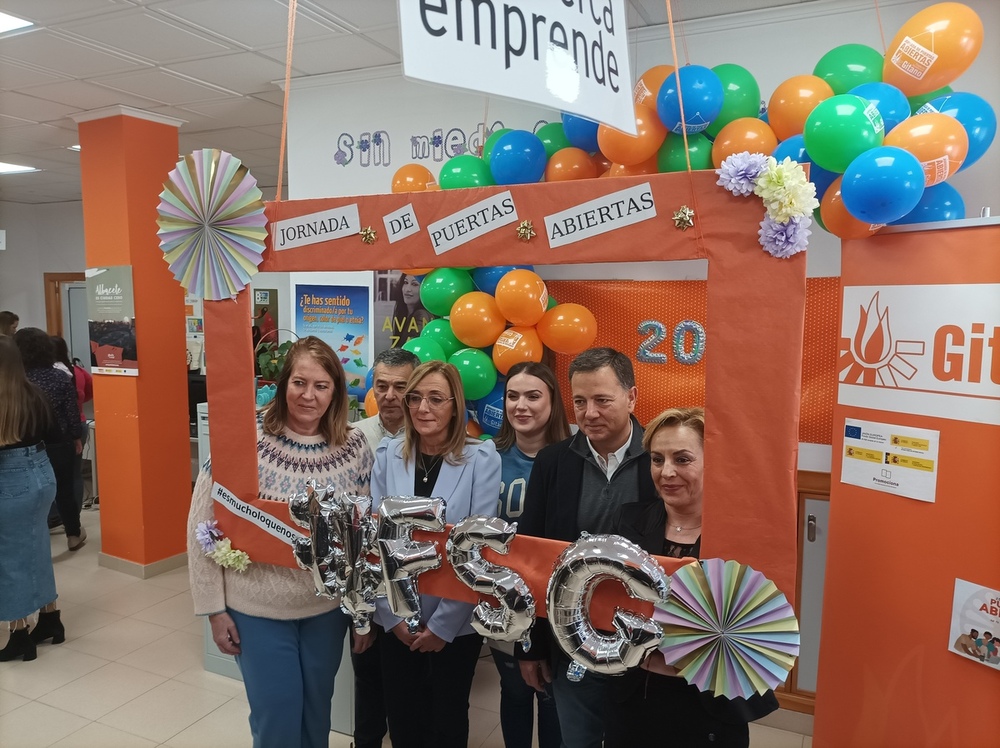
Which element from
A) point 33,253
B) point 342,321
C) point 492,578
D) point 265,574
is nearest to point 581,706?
point 492,578

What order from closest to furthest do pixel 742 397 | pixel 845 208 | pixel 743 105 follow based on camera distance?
pixel 742 397
pixel 845 208
pixel 743 105

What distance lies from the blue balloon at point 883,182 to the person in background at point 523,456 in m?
0.98

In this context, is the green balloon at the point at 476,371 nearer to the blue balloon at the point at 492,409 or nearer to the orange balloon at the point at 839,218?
the blue balloon at the point at 492,409

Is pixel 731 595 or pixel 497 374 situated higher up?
pixel 497 374

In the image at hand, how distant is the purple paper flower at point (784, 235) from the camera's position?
1012mm

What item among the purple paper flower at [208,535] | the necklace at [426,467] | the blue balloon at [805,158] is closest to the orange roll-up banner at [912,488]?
the blue balloon at [805,158]

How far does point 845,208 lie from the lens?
188 centimetres

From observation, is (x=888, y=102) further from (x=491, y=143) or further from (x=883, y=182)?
(x=491, y=143)

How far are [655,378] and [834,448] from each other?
729mm

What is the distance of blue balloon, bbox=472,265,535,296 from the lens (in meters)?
2.68

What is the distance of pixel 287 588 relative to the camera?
161cm

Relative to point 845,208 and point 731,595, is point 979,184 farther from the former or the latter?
A: point 731,595

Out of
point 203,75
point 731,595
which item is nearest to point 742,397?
point 731,595

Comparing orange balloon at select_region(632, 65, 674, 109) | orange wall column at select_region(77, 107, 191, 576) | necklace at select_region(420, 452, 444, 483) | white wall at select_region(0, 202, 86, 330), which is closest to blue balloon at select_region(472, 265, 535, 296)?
orange balloon at select_region(632, 65, 674, 109)
